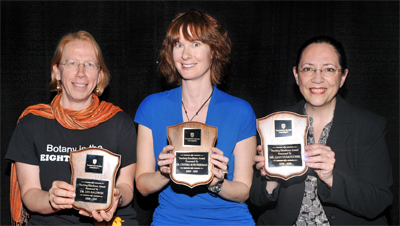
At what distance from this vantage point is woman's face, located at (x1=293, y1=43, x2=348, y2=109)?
2.18m

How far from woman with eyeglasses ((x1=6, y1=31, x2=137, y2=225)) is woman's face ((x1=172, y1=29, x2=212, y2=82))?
0.57 meters

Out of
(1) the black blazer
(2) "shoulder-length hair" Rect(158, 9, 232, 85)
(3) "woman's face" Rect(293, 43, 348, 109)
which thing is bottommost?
(1) the black blazer

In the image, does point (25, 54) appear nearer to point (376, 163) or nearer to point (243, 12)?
point (243, 12)

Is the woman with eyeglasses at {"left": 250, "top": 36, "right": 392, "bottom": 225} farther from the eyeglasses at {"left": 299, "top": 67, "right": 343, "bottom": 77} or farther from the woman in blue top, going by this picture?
the woman in blue top

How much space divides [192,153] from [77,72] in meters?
0.99

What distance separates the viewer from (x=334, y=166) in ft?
6.97

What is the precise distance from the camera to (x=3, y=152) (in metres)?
3.19

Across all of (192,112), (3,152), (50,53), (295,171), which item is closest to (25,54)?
(50,53)

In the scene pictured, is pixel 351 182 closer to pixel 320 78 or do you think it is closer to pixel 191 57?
pixel 320 78

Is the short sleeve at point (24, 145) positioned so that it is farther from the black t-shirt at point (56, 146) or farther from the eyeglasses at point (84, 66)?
the eyeglasses at point (84, 66)

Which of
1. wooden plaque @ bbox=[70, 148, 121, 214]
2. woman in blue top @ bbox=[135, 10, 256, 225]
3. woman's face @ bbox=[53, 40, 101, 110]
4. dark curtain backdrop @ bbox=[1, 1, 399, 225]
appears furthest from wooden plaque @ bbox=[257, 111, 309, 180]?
woman's face @ bbox=[53, 40, 101, 110]

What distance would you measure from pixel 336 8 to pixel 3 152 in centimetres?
336

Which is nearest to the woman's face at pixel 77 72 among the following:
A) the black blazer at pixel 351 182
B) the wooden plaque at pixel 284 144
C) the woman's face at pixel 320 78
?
the wooden plaque at pixel 284 144

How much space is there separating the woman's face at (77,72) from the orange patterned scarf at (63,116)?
4.0 inches
